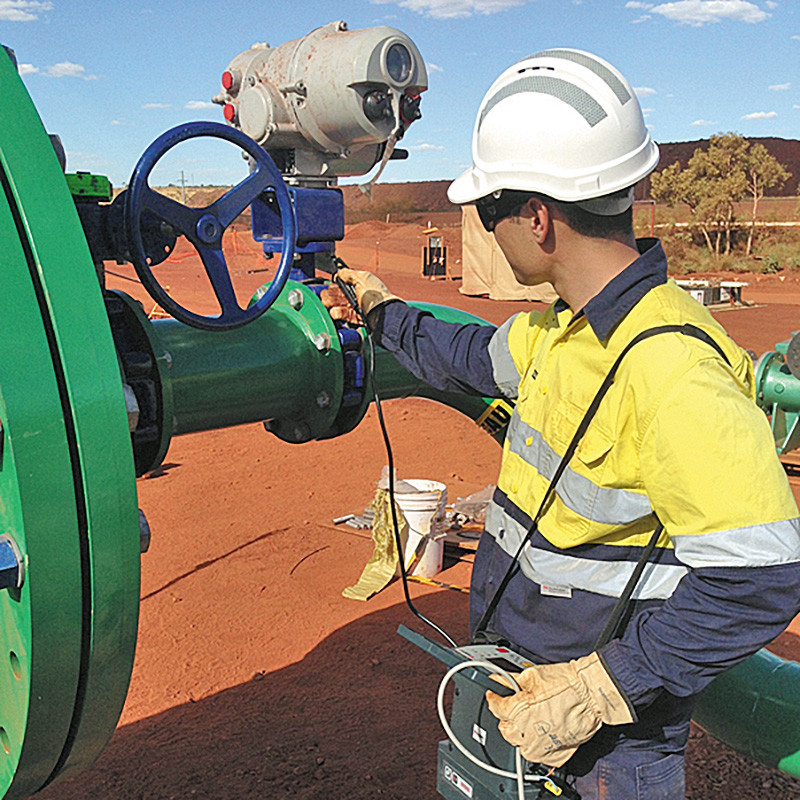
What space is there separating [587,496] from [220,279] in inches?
32.2

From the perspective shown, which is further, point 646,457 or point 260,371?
point 260,371

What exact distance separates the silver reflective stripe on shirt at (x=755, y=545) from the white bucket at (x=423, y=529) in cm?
340

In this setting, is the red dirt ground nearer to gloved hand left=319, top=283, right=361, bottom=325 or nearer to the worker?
gloved hand left=319, top=283, right=361, bottom=325

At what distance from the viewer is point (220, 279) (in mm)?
1865

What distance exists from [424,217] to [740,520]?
40.0 metres

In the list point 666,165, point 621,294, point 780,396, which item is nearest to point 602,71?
point 621,294

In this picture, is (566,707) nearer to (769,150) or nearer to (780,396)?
(780,396)

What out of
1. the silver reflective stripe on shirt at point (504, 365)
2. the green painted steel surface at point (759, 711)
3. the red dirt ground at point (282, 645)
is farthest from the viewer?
the red dirt ground at point (282, 645)

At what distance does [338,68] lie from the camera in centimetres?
254

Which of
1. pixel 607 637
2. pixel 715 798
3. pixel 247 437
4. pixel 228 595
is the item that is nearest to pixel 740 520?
pixel 607 637

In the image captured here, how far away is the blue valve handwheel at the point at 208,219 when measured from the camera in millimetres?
1649

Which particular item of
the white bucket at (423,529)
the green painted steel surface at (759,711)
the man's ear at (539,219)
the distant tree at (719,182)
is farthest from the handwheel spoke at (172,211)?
the distant tree at (719,182)

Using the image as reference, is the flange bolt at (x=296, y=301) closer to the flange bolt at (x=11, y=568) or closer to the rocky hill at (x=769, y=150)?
the flange bolt at (x=11, y=568)

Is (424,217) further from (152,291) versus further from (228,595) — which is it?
(152,291)
